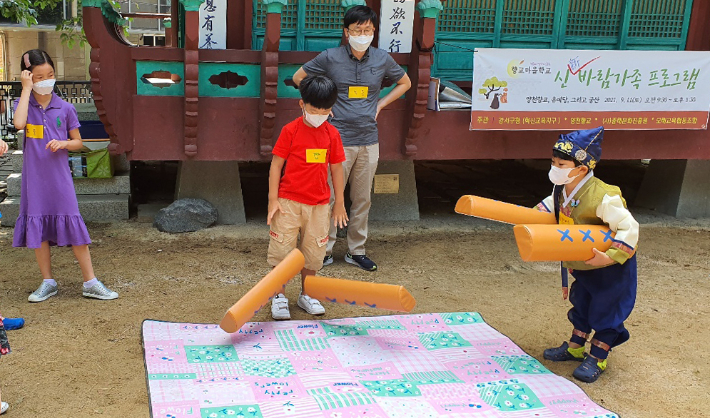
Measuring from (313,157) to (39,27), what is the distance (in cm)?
1753

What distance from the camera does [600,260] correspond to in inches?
139

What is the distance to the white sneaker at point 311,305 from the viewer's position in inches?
182

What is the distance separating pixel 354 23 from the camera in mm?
4992

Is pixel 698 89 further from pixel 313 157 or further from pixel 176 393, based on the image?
pixel 176 393

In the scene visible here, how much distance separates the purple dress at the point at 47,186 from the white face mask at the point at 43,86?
0.34 ft

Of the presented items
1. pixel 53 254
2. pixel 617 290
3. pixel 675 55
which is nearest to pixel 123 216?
pixel 53 254

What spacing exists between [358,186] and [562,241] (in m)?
2.41

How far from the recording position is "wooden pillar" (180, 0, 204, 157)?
18.4ft

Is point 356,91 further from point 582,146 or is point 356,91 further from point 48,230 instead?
point 48,230

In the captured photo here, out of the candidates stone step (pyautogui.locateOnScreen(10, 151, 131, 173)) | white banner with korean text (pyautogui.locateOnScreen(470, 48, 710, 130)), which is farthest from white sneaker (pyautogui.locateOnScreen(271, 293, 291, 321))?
stone step (pyautogui.locateOnScreen(10, 151, 131, 173))

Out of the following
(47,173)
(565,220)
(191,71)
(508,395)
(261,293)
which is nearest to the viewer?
(508,395)

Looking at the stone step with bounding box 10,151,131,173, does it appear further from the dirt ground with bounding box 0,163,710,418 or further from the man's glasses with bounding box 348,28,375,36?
the man's glasses with bounding box 348,28,375,36

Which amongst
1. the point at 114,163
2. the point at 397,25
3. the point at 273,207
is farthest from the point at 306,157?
the point at 114,163

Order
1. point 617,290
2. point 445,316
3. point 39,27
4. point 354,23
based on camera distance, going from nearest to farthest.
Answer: point 617,290, point 445,316, point 354,23, point 39,27
